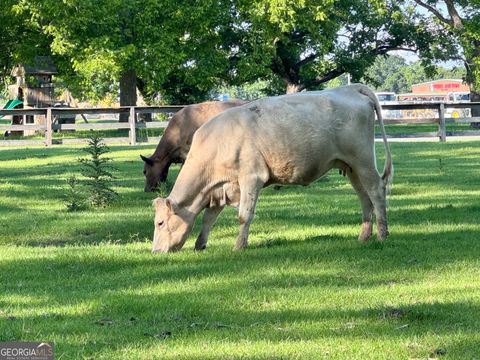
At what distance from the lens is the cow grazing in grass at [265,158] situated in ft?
36.0

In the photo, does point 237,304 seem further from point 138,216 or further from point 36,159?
point 36,159

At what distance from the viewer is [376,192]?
37.4 ft

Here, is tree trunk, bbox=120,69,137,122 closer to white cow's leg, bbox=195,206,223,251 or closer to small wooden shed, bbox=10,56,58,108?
small wooden shed, bbox=10,56,58,108

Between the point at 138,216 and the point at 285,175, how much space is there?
3.39 metres

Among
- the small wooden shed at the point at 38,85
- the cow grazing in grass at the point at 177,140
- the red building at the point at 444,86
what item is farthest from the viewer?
the red building at the point at 444,86

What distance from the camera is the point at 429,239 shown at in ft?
35.9

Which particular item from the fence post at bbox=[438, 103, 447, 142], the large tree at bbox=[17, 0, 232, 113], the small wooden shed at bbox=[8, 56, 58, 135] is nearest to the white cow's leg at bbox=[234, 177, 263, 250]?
the fence post at bbox=[438, 103, 447, 142]

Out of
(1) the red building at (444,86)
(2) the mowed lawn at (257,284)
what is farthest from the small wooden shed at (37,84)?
(1) the red building at (444,86)

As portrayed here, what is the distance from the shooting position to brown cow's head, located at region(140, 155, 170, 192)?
719 inches

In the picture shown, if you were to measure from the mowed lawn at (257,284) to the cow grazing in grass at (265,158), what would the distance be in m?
0.43

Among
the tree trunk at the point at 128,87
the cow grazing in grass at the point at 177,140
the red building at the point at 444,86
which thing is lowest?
the cow grazing in grass at the point at 177,140

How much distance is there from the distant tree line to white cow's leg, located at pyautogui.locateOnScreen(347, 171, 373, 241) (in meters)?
28.6

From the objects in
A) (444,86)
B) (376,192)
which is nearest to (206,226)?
(376,192)

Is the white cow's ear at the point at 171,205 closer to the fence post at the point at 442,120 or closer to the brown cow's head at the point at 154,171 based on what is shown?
the brown cow's head at the point at 154,171
